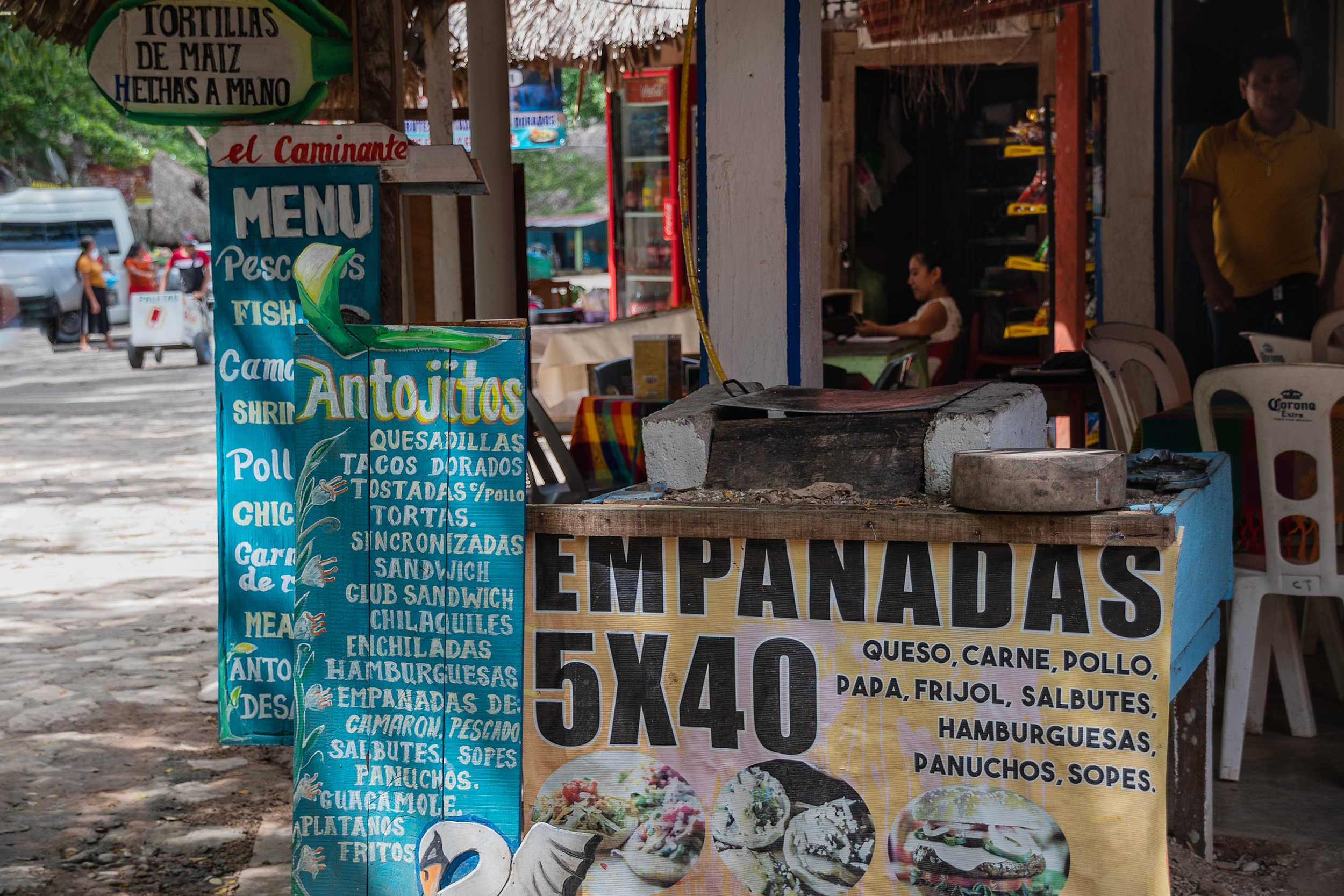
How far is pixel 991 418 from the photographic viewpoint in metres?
2.55

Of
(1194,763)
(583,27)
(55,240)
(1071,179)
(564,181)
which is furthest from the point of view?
(564,181)

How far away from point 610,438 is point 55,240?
2126 centimetres

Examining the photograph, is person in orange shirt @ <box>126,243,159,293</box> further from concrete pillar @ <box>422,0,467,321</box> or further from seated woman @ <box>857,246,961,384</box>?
seated woman @ <box>857,246,961,384</box>

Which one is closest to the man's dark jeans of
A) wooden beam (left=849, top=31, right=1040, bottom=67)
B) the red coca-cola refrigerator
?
wooden beam (left=849, top=31, right=1040, bottom=67)

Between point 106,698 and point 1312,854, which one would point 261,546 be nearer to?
point 106,698

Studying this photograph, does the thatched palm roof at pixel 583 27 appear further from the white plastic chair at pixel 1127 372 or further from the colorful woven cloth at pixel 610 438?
the white plastic chair at pixel 1127 372

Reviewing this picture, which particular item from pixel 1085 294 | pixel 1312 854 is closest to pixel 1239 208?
pixel 1085 294

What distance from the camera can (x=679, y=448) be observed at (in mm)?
2799

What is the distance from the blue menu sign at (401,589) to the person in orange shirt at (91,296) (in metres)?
18.5

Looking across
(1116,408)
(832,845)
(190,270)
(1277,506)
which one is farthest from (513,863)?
(190,270)

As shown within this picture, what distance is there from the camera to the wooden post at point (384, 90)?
328cm

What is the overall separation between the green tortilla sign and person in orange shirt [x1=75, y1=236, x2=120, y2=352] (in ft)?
56.9

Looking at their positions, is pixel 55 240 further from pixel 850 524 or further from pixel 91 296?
pixel 850 524

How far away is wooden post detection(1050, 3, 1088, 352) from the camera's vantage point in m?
7.67
